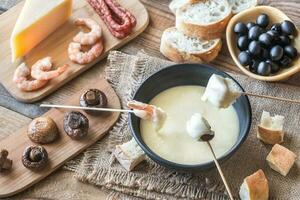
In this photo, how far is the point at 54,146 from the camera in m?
2.12

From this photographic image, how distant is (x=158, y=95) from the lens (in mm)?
2123

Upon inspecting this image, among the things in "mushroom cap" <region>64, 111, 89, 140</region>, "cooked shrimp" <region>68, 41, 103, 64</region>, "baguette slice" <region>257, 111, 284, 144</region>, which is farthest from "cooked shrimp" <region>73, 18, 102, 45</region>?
"baguette slice" <region>257, 111, 284, 144</region>

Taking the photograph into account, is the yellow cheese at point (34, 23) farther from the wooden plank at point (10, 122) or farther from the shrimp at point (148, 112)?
the shrimp at point (148, 112)

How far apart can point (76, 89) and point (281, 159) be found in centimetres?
80

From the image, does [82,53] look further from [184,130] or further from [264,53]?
[264,53]

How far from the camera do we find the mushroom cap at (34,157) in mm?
2045

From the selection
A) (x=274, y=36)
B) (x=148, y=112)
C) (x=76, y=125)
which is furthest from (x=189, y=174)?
(x=274, y=36)

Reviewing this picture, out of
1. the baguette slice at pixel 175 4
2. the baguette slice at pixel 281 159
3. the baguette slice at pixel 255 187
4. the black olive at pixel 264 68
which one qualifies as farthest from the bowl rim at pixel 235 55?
the baguette slice at pixel 255 187

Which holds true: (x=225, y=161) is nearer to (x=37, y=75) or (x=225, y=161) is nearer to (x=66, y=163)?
Answer: (x=66, y=163)

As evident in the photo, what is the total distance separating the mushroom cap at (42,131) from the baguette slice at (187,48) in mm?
526

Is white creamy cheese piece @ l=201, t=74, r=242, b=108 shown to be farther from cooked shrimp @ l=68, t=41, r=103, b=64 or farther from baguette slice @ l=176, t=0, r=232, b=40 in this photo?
cooked shrimp @ l=68, t=41, r=103, b=64

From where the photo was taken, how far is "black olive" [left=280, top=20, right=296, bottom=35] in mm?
2270

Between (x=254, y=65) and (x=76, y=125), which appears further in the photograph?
(x=254, y=65)

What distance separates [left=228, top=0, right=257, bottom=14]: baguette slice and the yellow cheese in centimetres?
65
